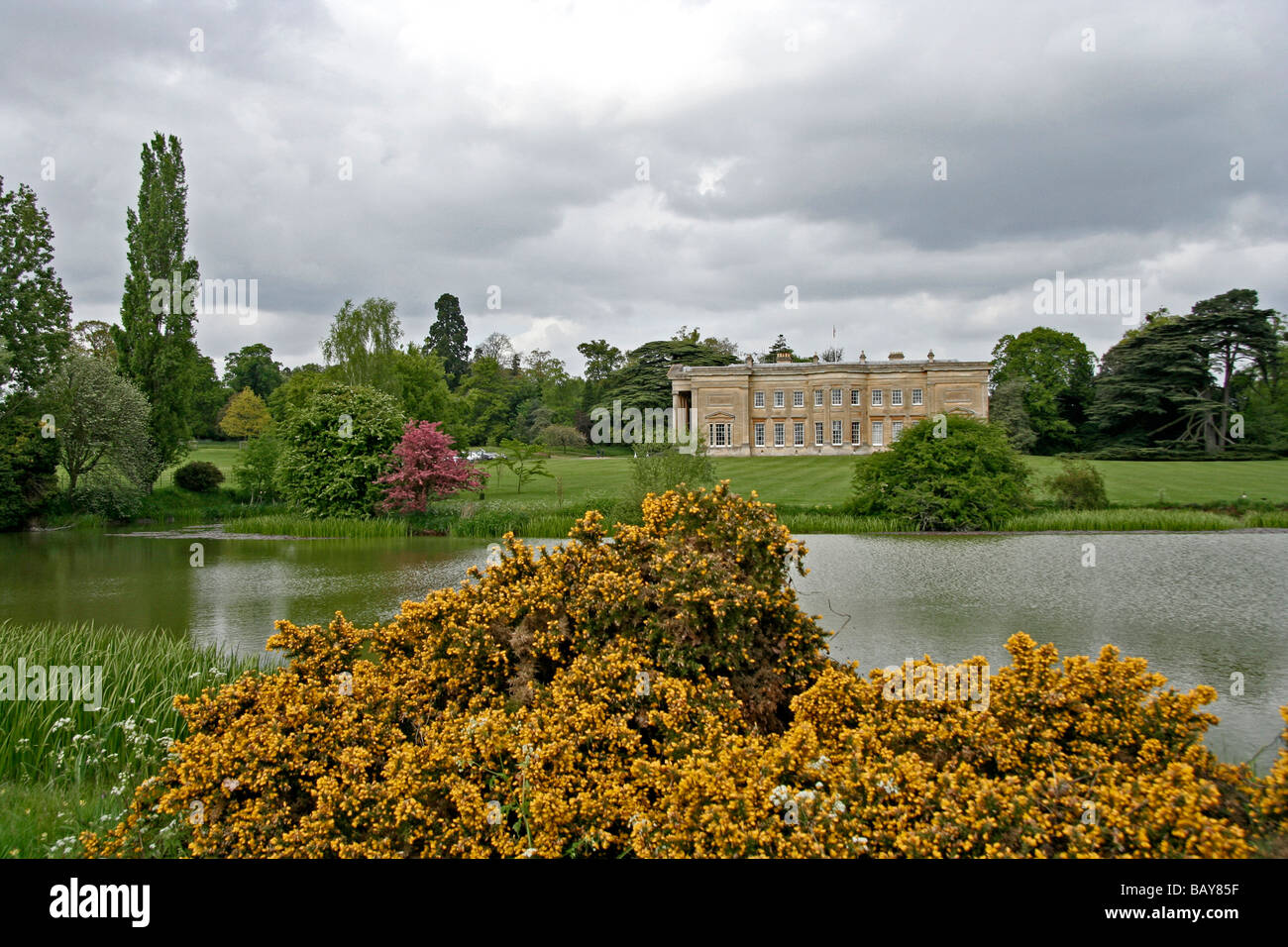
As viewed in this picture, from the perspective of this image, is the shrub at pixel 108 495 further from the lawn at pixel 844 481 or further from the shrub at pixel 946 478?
the shrub at pixel 946 478

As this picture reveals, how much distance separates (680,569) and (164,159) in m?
26.0

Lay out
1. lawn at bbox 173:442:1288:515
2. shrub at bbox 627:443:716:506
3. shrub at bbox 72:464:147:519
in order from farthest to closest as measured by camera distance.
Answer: lawn at bbox 173:442:1288:515 < shrub at bbox 72:464:147:519 < shrub at bbox 627:443:716:506

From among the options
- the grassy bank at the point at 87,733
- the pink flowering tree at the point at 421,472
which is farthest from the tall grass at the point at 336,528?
the grassy bank at the point at 87,733

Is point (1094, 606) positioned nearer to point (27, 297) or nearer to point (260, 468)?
point (260, 468)

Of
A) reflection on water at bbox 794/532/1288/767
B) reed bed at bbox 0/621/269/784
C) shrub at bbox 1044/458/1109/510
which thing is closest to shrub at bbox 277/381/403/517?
reflection on water at bbox 794/532/1288/767

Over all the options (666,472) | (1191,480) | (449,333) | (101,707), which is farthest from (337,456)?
Answer: (449,333)

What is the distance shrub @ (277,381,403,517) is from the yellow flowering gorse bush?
15.3 m

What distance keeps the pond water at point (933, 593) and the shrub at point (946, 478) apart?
64.5 inches

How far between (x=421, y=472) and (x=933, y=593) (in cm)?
1303

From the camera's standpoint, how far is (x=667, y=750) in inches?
120

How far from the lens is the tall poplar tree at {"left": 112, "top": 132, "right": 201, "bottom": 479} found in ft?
72.2

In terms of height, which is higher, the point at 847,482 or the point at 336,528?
the point at 847,482

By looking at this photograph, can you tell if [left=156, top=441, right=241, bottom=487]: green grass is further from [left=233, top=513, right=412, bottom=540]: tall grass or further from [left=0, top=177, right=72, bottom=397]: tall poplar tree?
[left=233, top=513, right=412, bottom=540]: tall grass
